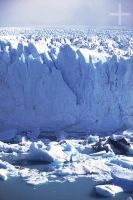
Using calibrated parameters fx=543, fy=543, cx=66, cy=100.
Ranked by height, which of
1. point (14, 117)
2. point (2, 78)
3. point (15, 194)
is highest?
point (2, 78)

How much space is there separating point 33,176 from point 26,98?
80.6 inches

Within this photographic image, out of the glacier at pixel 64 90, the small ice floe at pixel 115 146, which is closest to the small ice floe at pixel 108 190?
the small ice floe at pixel 115 146

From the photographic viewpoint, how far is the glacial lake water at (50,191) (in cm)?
574

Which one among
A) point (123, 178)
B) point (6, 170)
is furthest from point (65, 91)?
point (123, 178)

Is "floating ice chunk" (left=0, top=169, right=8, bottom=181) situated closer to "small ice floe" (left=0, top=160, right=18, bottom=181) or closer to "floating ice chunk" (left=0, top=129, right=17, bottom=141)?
"small ice floe" (left=0, top=160, right=18, bottom=181)

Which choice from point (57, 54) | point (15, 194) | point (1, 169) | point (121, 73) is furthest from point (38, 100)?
point (15, 194)

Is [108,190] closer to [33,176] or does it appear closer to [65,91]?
[33,176]

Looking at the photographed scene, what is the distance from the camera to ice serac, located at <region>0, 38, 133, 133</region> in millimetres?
8055

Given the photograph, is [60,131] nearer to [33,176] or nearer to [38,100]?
[38,100]

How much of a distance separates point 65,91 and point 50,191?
2448 millimetres

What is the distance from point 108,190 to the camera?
5754 millimetres

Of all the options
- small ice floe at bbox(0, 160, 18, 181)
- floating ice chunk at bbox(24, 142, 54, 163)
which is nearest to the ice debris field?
floating ice chunk at bbox(24, 142, 54, 163)

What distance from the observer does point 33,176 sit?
6.30 metres

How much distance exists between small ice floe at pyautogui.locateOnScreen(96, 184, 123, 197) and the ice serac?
2261 mm
